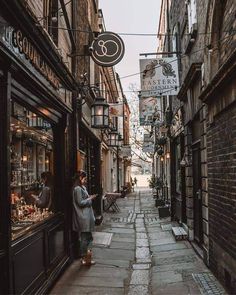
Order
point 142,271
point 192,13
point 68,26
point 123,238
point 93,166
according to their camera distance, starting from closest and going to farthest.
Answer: point 142,271 → point 68,26 → point 192,13 → point 123,238 → point 93,166

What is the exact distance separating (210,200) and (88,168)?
7.47 metres

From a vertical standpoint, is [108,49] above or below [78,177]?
above

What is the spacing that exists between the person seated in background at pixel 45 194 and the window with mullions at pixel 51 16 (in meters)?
2.63

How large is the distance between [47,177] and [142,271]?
2462 mm

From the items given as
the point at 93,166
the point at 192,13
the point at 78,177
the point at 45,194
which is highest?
the point at 192,13

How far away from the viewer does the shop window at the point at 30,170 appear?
Answer: 6.07 m

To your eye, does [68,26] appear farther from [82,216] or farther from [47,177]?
[82,216]

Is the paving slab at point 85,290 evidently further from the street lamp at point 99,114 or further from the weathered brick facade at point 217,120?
the street lamp at point 99,114

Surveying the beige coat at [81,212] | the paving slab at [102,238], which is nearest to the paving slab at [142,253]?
the paving slab at [102,238]

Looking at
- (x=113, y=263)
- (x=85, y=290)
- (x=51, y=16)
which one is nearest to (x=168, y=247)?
(x=113, y=263)

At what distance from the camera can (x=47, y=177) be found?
8219 mm

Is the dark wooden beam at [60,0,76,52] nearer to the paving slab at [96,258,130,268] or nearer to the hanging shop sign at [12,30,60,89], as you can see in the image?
the hanging shop sign at [12,30,60,89]

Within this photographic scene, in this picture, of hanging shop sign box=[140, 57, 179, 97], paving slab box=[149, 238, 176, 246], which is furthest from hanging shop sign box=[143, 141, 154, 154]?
paving slab box=[149, 238, 176, 246]

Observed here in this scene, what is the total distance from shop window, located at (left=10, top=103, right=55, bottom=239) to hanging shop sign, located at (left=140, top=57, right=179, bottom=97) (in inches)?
173
